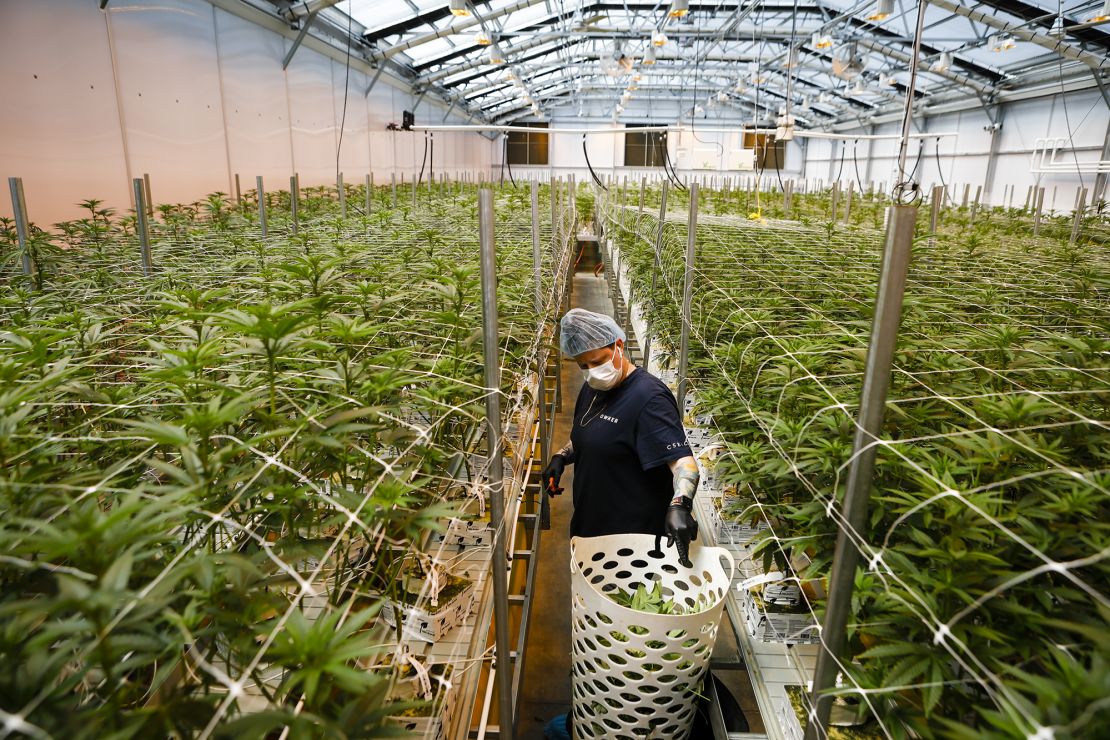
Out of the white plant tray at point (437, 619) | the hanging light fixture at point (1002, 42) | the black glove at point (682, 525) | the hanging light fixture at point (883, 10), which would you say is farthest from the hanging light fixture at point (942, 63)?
the white plant tray at point (437, 619)

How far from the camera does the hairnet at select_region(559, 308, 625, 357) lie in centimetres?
219

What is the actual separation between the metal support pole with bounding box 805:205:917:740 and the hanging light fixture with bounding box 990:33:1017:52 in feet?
38.2

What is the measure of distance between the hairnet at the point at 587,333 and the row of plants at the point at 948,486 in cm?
43

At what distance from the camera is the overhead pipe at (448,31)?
10711 millimetres

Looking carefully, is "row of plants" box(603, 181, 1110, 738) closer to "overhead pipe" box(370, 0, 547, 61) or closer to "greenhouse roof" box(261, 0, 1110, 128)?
"greenhouse roof" box(261, 0, 1110, 128)

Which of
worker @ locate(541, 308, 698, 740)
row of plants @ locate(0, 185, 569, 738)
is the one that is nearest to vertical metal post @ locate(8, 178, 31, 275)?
row of plants @ locate(0, 185, 569, 738)

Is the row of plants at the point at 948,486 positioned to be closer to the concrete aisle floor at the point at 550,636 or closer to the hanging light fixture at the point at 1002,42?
the concrete aisle floor at the point at 550,636

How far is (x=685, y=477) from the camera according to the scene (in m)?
1.95

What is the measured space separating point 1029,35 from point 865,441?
12.2 metres

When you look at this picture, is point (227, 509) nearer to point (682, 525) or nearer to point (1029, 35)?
Answer: point (682, 525)

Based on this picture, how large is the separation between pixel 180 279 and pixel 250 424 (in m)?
1.77

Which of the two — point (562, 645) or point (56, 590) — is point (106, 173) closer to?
point (562, 645)

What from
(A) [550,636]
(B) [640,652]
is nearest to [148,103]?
(A) [550,636]

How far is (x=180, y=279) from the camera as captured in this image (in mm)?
2879
